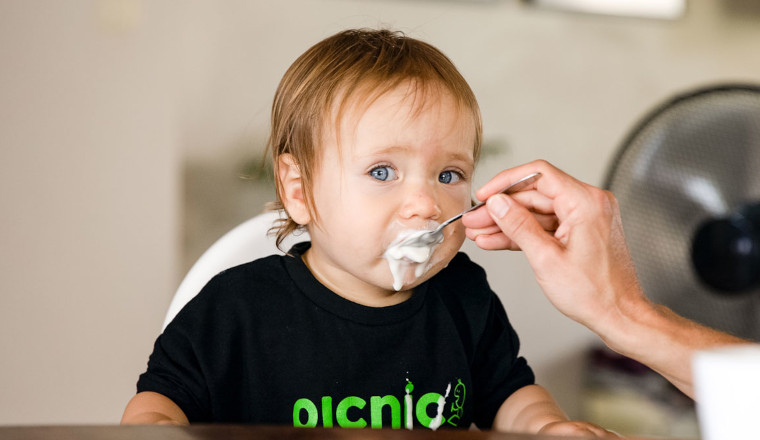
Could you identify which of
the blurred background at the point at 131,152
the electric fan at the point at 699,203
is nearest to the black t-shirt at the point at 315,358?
the electric fan at the point at 699,203

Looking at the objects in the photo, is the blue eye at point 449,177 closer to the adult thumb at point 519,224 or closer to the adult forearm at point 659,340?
the adult thumb at point 519,224

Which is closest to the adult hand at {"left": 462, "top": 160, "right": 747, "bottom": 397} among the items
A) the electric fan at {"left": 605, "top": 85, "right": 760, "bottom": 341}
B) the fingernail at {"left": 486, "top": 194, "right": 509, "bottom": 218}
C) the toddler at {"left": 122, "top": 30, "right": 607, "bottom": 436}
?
the fingernail at {"left": 486, "top": 194, "right": 509, "bottom": 218}

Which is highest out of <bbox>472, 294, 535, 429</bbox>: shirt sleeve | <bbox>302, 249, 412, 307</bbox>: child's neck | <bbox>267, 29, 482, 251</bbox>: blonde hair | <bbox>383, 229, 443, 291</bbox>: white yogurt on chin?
<bbox>267, 29, 482, 251</bbox>: blonde hair

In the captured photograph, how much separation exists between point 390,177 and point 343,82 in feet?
0.44

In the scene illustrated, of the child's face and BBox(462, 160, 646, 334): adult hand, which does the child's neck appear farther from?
BBox(462, 160, 646, 334): adult hand

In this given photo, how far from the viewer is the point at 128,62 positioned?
7.11 ft

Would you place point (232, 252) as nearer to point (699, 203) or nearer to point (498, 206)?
point (498, 206)

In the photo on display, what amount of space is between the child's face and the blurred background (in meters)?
1.25

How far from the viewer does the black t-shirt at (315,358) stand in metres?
0.94

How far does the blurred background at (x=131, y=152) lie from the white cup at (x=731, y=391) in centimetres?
176

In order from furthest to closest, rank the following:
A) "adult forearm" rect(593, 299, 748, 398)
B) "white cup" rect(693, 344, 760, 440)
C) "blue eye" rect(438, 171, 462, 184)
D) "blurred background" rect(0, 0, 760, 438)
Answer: "blurred background" rect(0, 0, 760, 438), "blue eye" rect(438, 171, 462, 184), "adult forearm" rect(593, 299, 748, 398), "white cup" rect(693, 344, 760, 440)

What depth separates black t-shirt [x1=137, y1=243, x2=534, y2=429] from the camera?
938 millimetres

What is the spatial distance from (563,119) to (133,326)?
1581 mm

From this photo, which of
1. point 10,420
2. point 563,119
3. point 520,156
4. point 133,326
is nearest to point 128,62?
point 133,326
